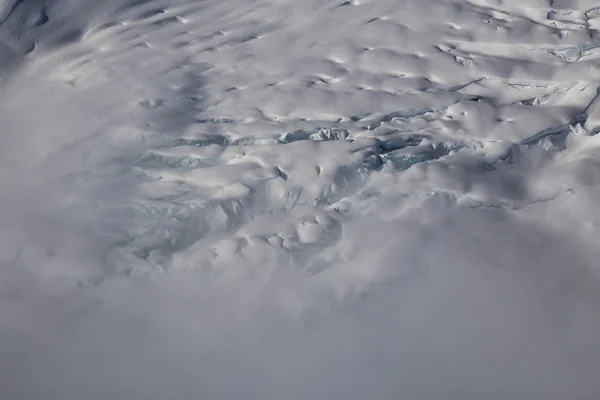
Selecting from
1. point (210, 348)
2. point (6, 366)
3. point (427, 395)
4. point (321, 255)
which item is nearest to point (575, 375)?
point (427, 395)

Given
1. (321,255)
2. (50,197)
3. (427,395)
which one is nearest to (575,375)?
(427,395)

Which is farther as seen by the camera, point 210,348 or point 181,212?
point 181,212

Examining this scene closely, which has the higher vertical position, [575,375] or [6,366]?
[6,366]

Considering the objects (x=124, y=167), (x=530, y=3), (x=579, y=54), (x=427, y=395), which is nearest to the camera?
(x=427, y=395)

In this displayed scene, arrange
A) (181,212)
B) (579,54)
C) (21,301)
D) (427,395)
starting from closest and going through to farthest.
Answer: (427,395)
(21,301)
(181,212)
(579,54)

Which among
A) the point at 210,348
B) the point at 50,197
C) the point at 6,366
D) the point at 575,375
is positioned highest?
the point at 50,197

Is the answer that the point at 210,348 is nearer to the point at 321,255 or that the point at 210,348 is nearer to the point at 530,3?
the point at 321,255
